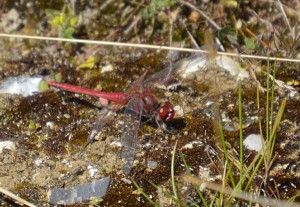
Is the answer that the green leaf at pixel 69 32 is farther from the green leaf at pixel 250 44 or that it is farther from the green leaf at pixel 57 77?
the green leaf at pixel 250 44

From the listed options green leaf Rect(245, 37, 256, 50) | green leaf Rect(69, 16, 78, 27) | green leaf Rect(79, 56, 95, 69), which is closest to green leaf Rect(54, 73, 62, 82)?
green leaf Rect(79, 56, 95, 69)

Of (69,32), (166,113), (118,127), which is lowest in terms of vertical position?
(118,127)

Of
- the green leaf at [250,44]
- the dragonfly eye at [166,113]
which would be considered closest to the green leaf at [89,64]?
the dragonfly eye at [166,113]

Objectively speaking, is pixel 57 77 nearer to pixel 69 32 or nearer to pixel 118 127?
pixel 69 32

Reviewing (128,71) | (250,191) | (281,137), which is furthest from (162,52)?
(250,191)

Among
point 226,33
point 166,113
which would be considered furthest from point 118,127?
point 226,33
